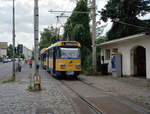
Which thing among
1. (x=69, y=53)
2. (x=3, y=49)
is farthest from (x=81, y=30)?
(x=3, y=49)

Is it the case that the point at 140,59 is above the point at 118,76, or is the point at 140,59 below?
above

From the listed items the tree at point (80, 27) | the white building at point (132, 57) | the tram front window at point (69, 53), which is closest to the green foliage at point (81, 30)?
the tree at point (80, 27)

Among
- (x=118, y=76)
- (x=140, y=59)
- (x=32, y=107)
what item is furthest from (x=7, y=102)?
(x=140, y=59)

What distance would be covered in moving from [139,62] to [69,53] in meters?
6.78

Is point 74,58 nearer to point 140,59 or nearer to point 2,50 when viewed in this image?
point 140,59

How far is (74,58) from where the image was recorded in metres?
16.8

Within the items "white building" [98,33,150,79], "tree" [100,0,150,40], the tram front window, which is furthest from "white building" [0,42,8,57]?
the tram front window

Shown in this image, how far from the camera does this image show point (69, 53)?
1684 cm

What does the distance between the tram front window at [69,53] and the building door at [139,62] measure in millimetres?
5670

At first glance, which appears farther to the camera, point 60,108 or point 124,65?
point 124,65

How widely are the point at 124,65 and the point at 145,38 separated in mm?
4103

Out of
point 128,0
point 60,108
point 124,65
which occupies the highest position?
point 128,0

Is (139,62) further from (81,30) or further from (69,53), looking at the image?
(81,30)

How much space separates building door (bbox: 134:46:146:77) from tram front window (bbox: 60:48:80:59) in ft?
18.6
